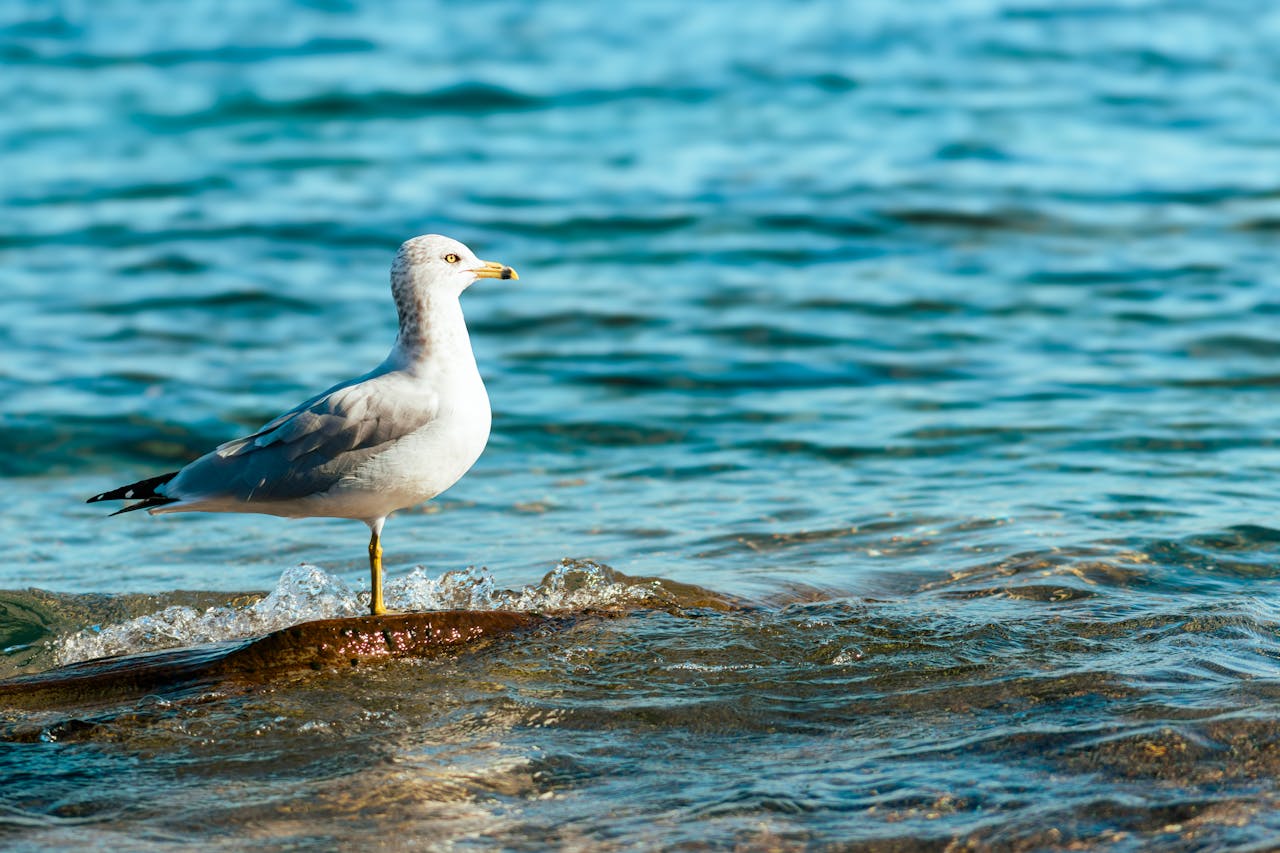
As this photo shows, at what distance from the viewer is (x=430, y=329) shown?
525cm

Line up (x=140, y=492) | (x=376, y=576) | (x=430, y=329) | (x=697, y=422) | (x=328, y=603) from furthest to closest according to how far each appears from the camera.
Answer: (x=697, y=422) → (x=328, y=603) → (x=376, y=576) → (x=140, y=492) → (x=430, y=329)

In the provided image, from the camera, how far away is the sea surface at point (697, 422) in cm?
415

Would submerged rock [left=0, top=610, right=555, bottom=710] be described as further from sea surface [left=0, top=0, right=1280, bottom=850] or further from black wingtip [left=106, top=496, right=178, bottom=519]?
black wingtip [left=106, top=496, right=178, bottom=519]

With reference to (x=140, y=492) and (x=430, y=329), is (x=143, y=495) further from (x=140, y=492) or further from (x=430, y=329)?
(x=430, y=329)

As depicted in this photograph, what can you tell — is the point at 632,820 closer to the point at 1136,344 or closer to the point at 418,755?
the point at 418,755

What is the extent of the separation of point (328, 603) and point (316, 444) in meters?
0.94

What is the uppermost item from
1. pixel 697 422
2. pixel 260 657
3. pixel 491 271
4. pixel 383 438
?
pixel 491 271

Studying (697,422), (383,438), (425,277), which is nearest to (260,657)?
(383,438)

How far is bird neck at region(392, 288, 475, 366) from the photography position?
525cm

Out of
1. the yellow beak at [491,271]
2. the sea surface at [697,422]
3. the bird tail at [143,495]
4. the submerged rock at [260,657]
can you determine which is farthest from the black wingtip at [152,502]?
the yellow beak at [491,271]

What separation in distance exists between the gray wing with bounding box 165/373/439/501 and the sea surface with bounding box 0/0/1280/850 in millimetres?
680

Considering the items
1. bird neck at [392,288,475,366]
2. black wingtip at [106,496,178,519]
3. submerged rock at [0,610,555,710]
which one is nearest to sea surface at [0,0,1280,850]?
submerged rock at [0,610,555,710]

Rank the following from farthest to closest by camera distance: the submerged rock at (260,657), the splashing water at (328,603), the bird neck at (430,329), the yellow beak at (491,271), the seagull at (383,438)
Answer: the splashing water at (328,603), the yellow beak at (491,271), the bird neck at (430,329), the seagull at (383,438), the submerged rock at (260,657)

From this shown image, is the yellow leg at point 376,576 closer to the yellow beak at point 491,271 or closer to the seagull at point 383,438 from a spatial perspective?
the seagull at point 383,438
